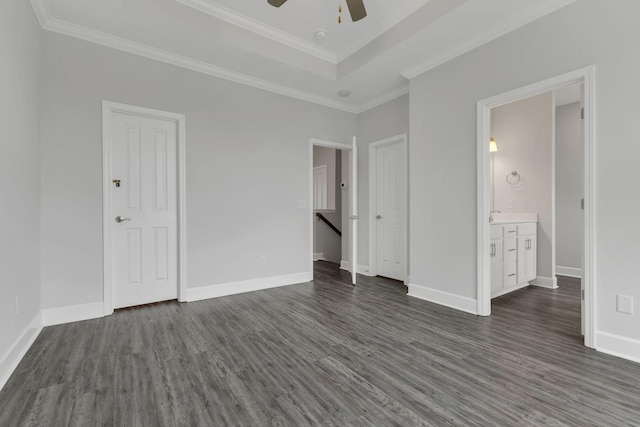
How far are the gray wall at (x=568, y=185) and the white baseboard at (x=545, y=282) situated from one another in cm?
98

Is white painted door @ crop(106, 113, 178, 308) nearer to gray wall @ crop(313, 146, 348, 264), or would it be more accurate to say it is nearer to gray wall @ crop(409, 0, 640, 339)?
gray wall @ crop(409, 0, 640, 339)

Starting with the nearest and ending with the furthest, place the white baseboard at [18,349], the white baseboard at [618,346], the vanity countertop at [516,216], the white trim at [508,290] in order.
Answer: the white baseboard at [18,349]
the white baseboard at [618,346]
the white trim at [508,290]
the vanity countertop at [516,216]

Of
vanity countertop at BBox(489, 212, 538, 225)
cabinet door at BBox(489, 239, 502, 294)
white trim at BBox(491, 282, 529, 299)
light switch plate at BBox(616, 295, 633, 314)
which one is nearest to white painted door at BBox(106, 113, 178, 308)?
cabinet door at BBox(489, 239, 502, 294)

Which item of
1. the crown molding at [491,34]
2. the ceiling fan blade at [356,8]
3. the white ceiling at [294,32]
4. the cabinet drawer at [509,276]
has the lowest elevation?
→ the cabinet drawer at [509,276]

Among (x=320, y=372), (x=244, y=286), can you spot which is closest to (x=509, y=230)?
(x=320, y=372)

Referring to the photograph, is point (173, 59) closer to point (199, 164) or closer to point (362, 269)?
point (199, 164)

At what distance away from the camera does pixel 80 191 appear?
2.80 meters

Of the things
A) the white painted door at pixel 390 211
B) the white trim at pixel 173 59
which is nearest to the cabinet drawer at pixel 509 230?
the white painted door at pixel 390 211

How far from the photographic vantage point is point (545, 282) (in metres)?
4.00

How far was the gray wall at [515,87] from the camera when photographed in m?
2.08

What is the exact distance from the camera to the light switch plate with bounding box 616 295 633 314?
6.77 feet

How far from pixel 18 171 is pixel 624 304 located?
440cm

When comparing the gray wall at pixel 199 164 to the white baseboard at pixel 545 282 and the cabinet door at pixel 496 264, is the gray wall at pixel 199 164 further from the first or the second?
the white baseboard at pixel 545 282

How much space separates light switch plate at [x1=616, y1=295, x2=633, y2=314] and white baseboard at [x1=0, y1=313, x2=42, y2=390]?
4075 mm
